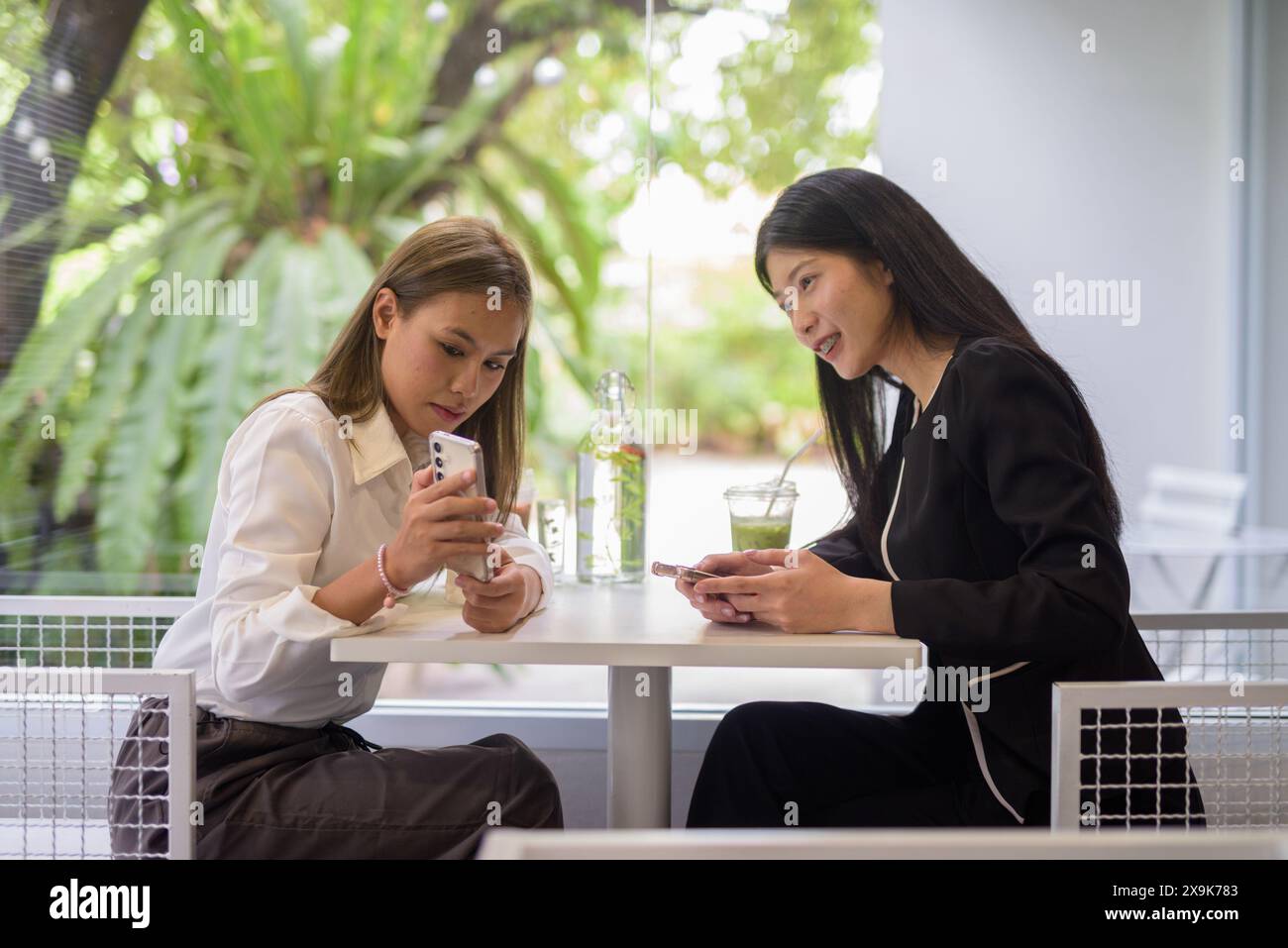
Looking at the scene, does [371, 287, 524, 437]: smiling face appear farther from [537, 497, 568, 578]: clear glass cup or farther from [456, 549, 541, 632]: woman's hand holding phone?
[537, 497, 568, 578]: clear glass cup

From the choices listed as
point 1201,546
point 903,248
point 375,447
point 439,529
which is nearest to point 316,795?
point 439,529

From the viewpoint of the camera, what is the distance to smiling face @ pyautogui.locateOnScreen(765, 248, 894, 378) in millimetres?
1582

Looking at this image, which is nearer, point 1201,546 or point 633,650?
point 633,650

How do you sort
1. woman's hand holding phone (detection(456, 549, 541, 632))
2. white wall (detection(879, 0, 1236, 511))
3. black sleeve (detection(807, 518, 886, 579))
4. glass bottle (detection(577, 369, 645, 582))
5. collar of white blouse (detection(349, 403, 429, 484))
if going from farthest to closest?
white wall (detection(879, 0, 1236, 511)) < glass bottle (detection(577, 369, 645, 582)) < black sleeve (detection(807, 518, 886, 579)) < collar of white blouse (detection(349, 403, 429, 484)) < woman's hand holding phone (detection(456, 549, 541, 632))

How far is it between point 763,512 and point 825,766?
42 cm

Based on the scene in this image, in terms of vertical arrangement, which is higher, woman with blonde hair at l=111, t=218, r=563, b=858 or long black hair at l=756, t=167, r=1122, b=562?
long black hair at l=756, t=167, r=1122, b=562

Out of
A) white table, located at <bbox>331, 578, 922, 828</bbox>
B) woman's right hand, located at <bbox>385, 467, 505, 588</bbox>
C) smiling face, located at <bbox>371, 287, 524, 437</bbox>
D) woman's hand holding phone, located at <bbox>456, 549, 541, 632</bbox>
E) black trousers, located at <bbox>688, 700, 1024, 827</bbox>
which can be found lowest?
black trousers, located at <bbox>688, 700, 1024, 827</bbox>

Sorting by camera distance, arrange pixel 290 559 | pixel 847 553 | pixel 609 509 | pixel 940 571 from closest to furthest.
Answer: pixel 290 559 < pixel 940 571 < pixel 847 553 < pixel 609 509

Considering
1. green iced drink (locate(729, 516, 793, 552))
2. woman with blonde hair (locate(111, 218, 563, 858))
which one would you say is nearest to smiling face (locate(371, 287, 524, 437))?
woman with blonde hair (locate(111, 218, 563, 858))

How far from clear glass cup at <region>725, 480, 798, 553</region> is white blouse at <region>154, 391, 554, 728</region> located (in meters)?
0.40

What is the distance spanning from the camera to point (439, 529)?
1.24m

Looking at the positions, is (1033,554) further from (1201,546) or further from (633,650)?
(1201,546)

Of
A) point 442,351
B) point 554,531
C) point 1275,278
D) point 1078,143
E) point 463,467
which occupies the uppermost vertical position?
point 1078,143

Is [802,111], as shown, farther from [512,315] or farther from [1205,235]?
[512,315]
